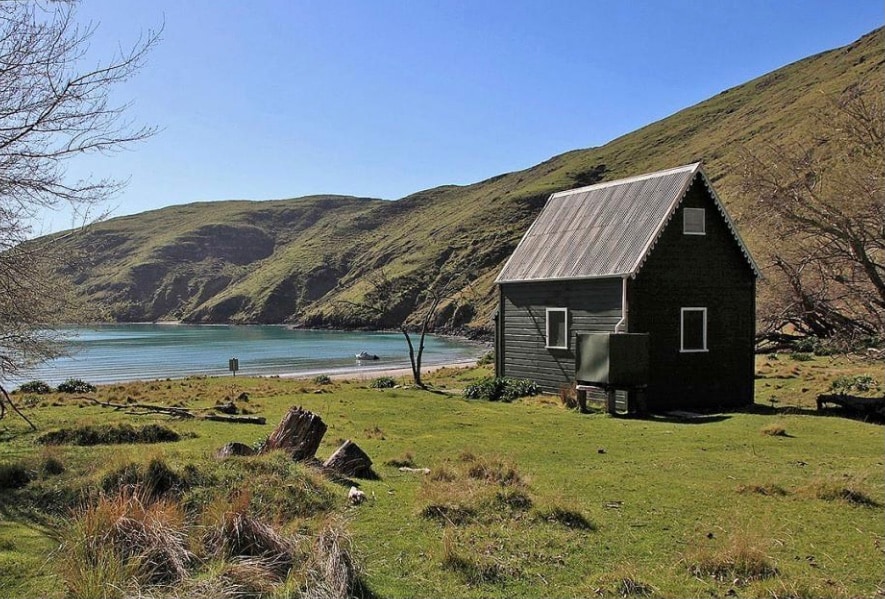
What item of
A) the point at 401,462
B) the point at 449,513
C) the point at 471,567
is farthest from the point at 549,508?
the point at 401,462

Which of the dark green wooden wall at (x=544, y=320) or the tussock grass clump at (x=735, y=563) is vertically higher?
the dark green wooden wall at (x=544, y=320)

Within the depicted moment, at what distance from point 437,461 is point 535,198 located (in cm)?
17809

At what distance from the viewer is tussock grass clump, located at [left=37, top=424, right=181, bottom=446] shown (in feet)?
48.0

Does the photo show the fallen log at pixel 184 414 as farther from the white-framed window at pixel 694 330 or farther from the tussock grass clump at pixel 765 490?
the white-framed window at pixel 694 330

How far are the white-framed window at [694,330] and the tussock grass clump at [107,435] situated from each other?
17949mm

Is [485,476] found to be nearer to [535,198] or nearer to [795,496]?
[795,496]

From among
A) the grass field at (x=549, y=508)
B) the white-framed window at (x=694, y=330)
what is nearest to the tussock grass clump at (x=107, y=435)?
the grass field at (x=549, y=508)

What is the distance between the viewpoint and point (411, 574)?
7320 mm

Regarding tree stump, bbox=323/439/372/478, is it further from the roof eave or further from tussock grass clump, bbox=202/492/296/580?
the roof eave

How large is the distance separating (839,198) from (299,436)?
11580 millimetres

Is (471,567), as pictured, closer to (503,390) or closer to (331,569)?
(331,569)

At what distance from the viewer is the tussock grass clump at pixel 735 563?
723 centimetres

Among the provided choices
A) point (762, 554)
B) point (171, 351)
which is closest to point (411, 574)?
point (762, 554)

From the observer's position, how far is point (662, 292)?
81.4ft
